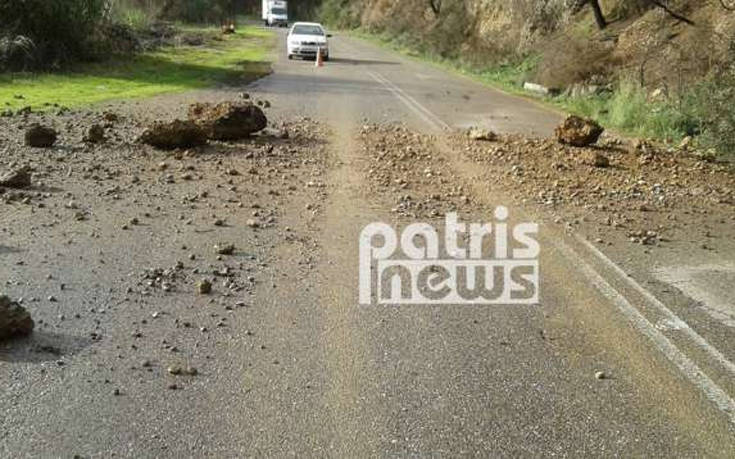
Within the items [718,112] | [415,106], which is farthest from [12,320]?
[415,106]

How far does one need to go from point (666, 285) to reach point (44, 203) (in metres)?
6.29

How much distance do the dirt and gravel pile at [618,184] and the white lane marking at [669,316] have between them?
929 millimetres

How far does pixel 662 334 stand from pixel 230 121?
817 cm

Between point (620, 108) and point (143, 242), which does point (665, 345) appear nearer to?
point (143, 242)

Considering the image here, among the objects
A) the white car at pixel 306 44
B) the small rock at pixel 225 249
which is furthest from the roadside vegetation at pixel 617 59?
the small rock at pixel 225 249

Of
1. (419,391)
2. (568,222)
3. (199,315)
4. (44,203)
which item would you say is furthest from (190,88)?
(419,391)

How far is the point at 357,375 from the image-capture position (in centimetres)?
473

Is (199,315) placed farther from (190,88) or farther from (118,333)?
(190,88)

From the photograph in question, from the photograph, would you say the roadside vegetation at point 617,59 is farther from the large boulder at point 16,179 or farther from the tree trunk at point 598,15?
the large boulder at point 16,179

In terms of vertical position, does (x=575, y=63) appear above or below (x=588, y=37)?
below

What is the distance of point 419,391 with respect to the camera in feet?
15.0

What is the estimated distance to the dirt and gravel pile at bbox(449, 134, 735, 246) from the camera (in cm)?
855

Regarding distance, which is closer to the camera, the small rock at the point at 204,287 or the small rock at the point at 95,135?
the small rock at the point at 204,287

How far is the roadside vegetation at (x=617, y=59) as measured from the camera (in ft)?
45.9
